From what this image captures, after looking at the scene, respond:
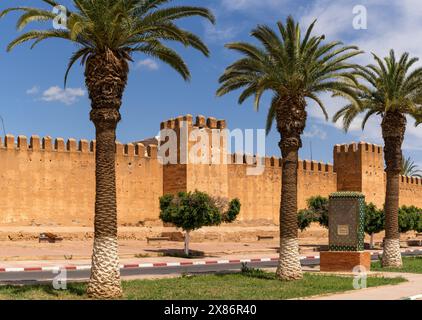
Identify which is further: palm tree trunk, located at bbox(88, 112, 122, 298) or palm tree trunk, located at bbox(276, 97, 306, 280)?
palm tree trunk, located at bbox(276, 97, 306, 280)

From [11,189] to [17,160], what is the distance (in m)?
1.45

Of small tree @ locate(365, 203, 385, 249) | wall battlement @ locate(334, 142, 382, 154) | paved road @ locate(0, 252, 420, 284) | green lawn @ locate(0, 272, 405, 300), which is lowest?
paved road @ locate(0, 252, 420, 284)

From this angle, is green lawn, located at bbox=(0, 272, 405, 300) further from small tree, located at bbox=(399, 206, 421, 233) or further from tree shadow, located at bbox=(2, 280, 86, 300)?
small tree, located at bbox=(399, 206, 421, 233)

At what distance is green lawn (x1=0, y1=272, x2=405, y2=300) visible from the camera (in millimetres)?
12828

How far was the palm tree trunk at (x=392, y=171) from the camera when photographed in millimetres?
21922

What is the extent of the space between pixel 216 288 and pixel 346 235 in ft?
20.8

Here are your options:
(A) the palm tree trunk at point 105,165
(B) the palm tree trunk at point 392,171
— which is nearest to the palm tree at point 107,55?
(A) the palm tree trunk at point 105,165

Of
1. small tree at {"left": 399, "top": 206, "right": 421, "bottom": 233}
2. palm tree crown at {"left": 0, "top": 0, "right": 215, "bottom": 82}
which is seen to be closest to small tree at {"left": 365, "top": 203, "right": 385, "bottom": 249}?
small tree at {"left": 399, "top": 206, "right": 421, "bottom": 233}

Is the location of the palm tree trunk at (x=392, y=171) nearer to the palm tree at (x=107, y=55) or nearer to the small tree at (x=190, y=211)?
the small tree at (x=190, y=211)

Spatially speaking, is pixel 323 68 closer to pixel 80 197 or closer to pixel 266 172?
pixel 80 197

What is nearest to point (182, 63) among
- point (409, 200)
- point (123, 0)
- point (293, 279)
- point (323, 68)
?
point (123, 0)

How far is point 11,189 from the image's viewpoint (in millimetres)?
30812

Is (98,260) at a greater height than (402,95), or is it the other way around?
(402,95)

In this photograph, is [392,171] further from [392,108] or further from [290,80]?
[290,80]
